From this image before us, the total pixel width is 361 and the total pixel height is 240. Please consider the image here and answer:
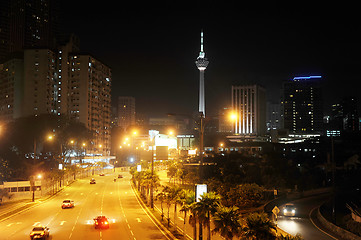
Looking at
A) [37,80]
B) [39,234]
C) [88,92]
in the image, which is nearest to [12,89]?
[37,80]

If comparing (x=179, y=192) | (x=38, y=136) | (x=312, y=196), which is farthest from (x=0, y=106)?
(x=179, y=192)

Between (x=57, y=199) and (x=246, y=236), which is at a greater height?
(x=246, y=236)

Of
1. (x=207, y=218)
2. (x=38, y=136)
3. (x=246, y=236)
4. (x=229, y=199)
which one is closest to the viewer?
(x=246, y=236)

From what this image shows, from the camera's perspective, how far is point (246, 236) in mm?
21359

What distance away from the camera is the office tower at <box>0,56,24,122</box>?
153 meters

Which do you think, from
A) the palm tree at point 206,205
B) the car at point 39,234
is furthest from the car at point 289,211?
the car at point 39,234

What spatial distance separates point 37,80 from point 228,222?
464ft

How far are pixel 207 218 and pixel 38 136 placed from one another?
106928 mm

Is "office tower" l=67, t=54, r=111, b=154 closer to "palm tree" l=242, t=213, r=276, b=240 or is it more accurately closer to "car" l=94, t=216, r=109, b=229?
"car" l=94, t=216, r=109, b=229

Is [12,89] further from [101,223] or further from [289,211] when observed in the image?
[289,211]

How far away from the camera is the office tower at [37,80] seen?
149m

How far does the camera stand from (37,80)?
15075 centimetres

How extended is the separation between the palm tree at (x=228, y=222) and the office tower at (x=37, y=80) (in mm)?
136438

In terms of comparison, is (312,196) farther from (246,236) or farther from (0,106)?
(0,106)
